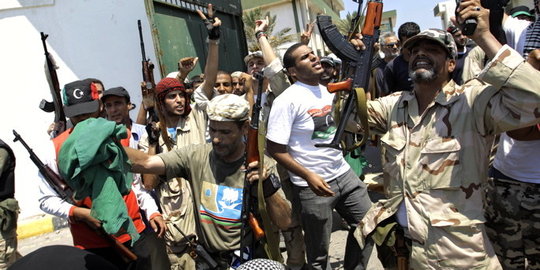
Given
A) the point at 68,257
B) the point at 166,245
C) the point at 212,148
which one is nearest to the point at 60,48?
the point at 166,245

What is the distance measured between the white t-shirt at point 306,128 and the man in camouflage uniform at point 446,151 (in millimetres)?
1092

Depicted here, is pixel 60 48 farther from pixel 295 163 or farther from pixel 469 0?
pixel 469 0

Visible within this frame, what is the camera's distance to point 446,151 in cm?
227

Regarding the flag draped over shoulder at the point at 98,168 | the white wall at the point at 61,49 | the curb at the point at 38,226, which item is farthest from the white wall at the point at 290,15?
the flag draped over shoulder at the point at 98,168

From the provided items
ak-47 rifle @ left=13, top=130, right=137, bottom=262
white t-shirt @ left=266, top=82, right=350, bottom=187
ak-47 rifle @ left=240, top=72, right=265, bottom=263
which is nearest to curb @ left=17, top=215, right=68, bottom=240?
ak-47 rifle @ left=13, top=130, right=137, bottom=262

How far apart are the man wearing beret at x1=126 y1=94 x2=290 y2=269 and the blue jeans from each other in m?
0.82

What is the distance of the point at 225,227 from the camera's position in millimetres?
2725

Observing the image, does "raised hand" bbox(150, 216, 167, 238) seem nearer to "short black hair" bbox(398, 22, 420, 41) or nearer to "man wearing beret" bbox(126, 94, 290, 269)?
"man wearing beret" bbox(126, 94, 290, 269)

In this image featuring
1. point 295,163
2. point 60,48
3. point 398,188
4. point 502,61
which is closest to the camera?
point 502,61

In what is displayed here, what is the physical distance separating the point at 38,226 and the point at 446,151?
20.2 feet

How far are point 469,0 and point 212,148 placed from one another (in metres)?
1.66

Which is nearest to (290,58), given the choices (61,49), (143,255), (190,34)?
(143,255)

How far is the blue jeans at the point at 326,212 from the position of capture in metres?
3.56

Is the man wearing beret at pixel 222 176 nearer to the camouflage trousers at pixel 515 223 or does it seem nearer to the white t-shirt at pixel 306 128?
the white t-shirt at pixel 306 128
